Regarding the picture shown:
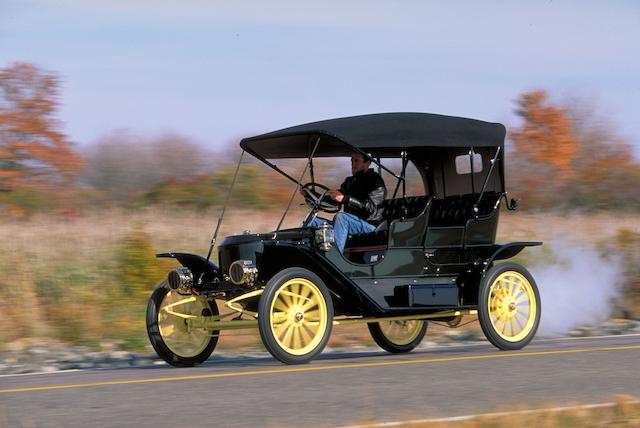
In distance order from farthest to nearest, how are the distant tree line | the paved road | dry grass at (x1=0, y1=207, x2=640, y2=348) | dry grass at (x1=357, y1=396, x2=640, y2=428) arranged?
1. the distant tree line
2. dry grass at (x1=0, y1=207, x2=640, y2=348)
3. the paved road
4. dry grass at (x1=357, y1=396, x2=640, y2=428)

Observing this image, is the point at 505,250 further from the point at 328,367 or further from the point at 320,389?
the point at 320,389

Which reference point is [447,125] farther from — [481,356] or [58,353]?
[58,353]

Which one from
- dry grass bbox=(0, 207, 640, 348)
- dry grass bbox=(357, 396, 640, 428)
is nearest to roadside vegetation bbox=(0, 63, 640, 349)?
dry grass bbox=(0, 207, 640, 348)

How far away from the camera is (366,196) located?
12188 mm

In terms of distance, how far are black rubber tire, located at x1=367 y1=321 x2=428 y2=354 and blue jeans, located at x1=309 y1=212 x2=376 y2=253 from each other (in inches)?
61.3

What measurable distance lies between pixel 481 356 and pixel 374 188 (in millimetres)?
2218

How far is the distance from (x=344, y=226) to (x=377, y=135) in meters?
0.97

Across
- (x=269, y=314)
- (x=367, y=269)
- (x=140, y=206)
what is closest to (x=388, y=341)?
(x=367, y=269)

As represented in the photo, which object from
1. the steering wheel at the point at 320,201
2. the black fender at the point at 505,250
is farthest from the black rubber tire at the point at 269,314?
the black fender at the point at 505,250

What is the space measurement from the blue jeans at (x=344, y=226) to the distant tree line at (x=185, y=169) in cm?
2104

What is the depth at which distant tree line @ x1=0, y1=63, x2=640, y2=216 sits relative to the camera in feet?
113

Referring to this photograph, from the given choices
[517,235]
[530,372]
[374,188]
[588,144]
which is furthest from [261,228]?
[588,144]

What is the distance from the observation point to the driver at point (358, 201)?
451 inches

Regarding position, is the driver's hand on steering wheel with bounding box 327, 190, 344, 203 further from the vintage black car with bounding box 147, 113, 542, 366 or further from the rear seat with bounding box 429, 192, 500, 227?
the rear seat with bounding box 429, 192, 500, 227
